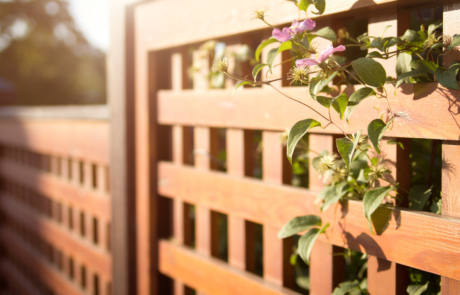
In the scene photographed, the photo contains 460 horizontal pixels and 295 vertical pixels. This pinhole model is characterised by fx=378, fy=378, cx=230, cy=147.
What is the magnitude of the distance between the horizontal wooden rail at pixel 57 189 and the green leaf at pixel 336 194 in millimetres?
1179

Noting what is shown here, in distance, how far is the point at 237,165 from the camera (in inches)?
43.1

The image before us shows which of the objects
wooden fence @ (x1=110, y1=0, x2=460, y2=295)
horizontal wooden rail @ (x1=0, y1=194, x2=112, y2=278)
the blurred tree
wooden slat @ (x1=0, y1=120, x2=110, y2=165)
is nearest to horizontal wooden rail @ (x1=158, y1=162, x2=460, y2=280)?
wooden fence @ (x1=110, y1=0, x2=460, y2=295)

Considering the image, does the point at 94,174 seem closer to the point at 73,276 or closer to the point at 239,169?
the point at 73,276

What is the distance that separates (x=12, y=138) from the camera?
256 centimetres

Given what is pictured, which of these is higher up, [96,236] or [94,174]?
[94,174]

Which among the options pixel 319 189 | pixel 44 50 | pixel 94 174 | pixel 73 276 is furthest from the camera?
pixel 44 50

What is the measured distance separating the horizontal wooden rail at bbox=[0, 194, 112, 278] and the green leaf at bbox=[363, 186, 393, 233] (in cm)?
134

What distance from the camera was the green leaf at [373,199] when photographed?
2.16ft

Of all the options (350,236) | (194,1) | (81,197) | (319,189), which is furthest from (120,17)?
(350,236)

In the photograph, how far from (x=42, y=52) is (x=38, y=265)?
48.3 ft

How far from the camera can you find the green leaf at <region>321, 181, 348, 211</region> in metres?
0.74

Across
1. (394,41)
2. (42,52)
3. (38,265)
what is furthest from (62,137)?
(42,52)

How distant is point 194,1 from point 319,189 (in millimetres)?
696

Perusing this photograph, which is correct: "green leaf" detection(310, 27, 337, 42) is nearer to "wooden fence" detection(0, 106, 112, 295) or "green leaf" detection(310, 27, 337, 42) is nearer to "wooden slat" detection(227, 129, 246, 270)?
"wooden slat" detection(227, 129, 246, 270)
